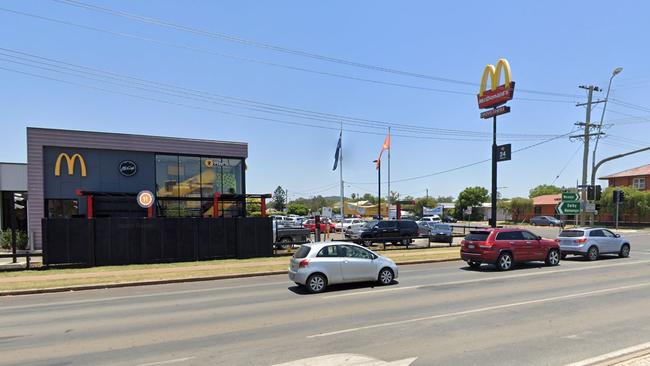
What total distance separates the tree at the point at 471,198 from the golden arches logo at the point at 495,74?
225 ft

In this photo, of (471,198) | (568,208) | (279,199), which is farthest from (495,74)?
(279,199)

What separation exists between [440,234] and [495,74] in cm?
1203

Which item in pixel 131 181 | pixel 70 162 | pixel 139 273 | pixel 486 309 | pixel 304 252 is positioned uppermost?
pixel 70 162

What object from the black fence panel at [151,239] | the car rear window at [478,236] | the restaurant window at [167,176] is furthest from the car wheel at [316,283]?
the restaurant window at [167,176]

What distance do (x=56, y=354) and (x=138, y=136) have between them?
21.2 meters

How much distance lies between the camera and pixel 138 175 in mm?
26609

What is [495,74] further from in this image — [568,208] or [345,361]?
[345,361]

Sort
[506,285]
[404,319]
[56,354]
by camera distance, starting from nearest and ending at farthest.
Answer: [56,354], [404,319], [506,285]

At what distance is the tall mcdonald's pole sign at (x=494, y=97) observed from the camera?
2511cm

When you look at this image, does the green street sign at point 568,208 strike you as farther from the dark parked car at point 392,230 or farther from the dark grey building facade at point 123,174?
the dark grey building facade at point 123,174

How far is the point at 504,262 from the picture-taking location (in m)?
18.0

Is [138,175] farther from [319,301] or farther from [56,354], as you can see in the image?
[56,354]

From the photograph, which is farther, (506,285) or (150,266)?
(150,266)

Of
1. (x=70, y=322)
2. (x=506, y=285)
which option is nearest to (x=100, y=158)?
(x=70, y=322)
